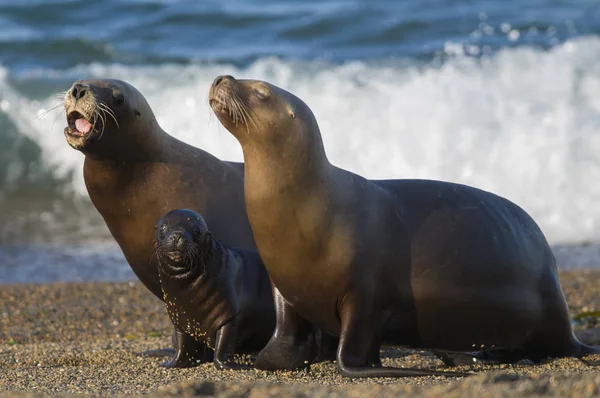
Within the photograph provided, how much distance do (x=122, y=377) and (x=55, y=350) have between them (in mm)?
1400

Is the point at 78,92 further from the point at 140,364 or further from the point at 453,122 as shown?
the point at 453,122

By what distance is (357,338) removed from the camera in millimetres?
5969

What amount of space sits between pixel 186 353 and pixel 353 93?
995 cm

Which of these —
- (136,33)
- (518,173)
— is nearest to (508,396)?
(518,173)

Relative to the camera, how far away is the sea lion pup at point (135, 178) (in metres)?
7.12

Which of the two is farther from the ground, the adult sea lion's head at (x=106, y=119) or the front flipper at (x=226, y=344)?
the adult sea lion's head at (x=106, y=119)

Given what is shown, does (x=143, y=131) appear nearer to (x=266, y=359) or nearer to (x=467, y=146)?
(x=266, y=359)

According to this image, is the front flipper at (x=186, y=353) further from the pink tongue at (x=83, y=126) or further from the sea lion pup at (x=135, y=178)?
the pink tongue at (x=83, y=126)

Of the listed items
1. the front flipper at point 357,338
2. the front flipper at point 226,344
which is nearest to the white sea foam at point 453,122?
the front flipper at point 226,344

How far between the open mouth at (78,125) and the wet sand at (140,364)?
1338 millimetres

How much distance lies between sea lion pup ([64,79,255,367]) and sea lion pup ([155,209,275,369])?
1.50 ft

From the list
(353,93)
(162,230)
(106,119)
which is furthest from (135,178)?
(353,93)

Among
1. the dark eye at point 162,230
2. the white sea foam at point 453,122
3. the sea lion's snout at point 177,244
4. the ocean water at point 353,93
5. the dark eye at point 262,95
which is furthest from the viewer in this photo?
the white sea foam at point 453,122

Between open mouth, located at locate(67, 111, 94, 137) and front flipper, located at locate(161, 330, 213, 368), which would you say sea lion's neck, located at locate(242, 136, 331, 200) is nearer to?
front flipper, located at locate(161, 330, 213, 368)
